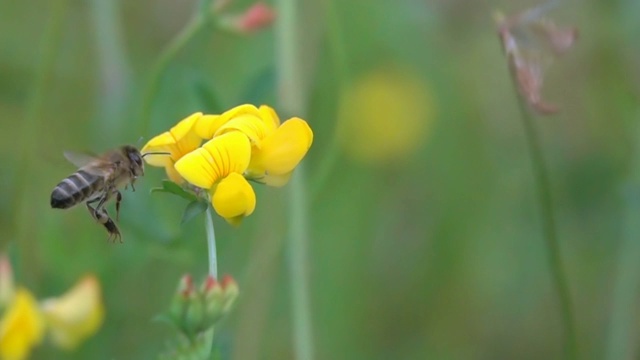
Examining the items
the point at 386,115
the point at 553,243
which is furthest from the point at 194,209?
the point at 386,115

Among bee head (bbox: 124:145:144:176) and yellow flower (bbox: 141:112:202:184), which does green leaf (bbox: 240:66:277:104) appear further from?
yellow flower (bbox: 141:112:202:184)

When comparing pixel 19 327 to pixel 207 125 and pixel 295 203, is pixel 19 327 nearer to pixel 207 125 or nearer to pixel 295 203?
pixel 295 203

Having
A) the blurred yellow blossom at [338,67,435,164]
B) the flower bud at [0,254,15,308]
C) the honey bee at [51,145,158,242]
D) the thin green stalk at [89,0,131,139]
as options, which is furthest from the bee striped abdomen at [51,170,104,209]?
the blurred yellow blossom at [338,67,435,164]

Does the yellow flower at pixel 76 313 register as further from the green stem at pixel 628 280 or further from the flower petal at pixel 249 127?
the green stem at pixel 628 280

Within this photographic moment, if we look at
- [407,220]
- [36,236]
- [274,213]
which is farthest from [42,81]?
[407,220]

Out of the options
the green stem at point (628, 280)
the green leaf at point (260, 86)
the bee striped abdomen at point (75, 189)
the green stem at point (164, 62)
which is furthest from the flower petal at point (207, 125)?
the green stem at point (628, 280)

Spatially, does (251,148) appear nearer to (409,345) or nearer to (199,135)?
(199,135)

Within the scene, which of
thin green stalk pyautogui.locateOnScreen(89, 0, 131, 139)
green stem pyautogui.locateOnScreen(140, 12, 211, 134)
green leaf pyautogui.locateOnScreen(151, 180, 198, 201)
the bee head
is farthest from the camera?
thin green stalk pyautogui.locateOnScreen(89, 0, 131, 139)
